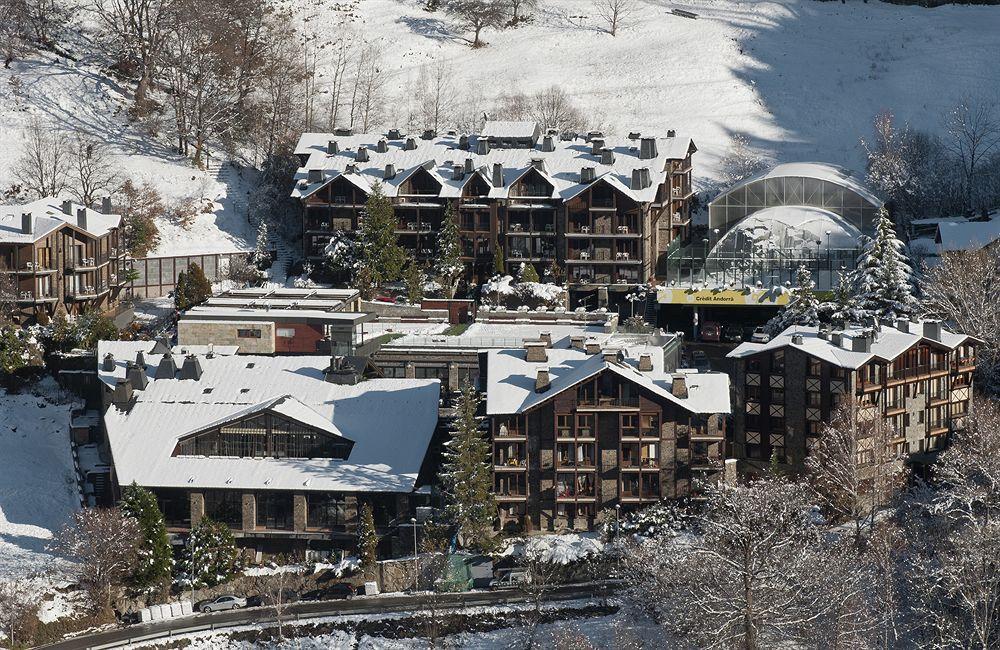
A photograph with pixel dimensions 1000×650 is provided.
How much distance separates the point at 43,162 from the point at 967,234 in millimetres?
59391

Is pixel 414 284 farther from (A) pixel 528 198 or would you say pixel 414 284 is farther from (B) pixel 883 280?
(B) pixel 883 280

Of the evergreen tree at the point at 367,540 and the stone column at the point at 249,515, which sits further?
the stone column at the point at 249,515

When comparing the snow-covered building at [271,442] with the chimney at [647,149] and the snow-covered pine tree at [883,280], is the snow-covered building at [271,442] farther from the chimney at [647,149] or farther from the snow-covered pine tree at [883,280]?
the chimney at [647,149]

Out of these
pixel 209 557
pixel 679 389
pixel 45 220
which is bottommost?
pixel 209 557

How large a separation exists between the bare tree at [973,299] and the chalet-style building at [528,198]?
20.0 m

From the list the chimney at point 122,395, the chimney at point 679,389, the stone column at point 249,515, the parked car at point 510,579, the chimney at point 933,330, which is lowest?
the parked car at point 510,579

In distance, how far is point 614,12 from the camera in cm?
16512

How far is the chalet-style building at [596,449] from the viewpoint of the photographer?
300ft

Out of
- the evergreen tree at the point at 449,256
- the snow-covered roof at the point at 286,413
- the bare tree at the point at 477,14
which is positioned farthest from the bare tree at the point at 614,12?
the snow-covered roof at the point at 286,413

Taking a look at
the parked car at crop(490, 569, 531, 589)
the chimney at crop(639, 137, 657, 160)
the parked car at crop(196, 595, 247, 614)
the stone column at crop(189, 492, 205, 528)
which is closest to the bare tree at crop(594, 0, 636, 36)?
the chimney at crop(639, 137, 657, 160)

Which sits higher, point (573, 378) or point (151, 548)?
point (573, 378)

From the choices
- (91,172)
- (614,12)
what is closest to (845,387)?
(91,172)

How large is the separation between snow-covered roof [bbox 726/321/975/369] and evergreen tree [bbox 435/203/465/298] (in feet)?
92.1

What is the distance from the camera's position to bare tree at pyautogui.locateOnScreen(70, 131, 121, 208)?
13062 centimetres
